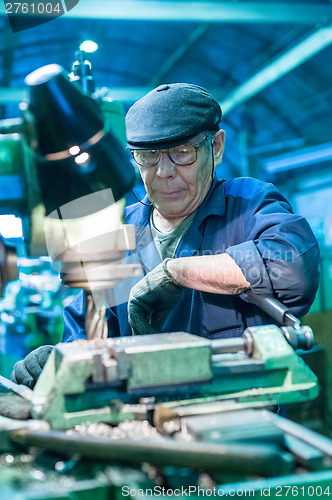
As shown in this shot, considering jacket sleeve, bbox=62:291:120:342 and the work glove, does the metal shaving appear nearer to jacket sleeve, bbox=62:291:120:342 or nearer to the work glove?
the work glove

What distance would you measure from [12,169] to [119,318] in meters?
1.04

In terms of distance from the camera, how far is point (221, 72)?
540 cm

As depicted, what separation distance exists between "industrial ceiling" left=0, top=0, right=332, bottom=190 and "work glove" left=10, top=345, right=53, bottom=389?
217 cm

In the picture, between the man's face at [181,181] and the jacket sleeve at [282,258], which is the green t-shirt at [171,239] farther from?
the jacket sleeve at [282,258]

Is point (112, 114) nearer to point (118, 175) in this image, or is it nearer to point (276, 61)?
point (118, 175)

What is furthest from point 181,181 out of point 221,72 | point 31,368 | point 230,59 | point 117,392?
point 221,72

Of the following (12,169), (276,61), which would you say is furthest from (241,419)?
(276,61)

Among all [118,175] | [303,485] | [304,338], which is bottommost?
[303,485]

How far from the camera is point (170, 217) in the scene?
69.9 inches

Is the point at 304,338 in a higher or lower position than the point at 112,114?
lower

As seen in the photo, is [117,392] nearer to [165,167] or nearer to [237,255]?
[237,255]

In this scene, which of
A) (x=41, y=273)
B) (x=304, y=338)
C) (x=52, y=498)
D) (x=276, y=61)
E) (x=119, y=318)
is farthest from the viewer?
(x=41, y=273)

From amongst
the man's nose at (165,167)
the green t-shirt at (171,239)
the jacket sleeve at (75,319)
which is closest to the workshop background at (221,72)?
the jacket sleeve at (75,319)

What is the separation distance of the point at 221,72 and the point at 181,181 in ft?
13.7
